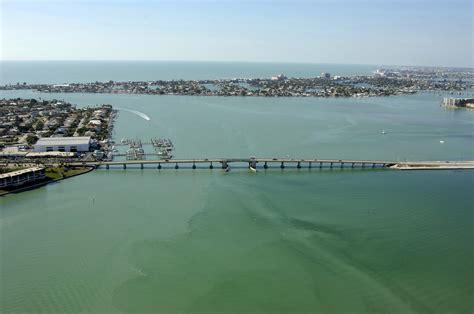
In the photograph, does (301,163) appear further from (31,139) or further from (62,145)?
(31,139)

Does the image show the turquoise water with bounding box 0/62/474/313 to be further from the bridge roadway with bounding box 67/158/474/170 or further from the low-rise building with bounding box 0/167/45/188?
the low-rise building with bounding box 0/167/45/188

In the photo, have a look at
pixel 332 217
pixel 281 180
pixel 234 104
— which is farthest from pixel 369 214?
pixel 234 104

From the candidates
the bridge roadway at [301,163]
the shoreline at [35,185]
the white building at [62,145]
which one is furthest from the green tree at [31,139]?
the shoreline at [35,185]

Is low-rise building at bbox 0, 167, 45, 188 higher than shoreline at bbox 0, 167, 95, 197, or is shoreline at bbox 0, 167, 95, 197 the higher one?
low-rise building at bbox 0, 167, 45, 188

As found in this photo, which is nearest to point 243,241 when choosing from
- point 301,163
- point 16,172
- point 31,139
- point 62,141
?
point 301,163

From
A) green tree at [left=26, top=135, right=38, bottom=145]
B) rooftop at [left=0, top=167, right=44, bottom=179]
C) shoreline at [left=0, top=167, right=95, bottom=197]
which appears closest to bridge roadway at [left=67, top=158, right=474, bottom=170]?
shoreline at [left=0, top=167, right=95, bottom=197]

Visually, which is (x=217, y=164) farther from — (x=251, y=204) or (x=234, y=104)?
(x=234, y=104)
